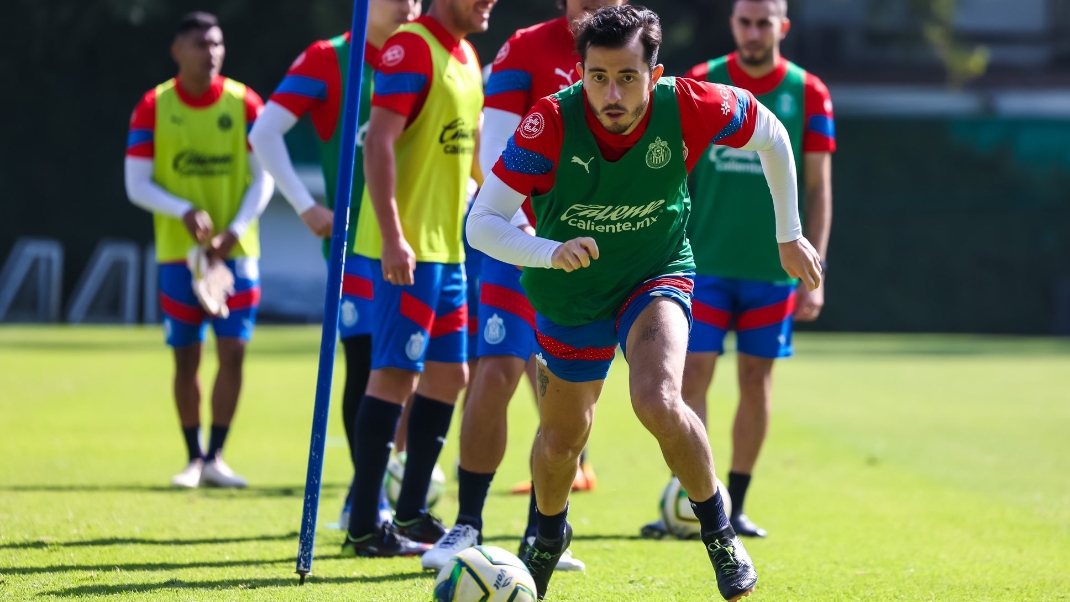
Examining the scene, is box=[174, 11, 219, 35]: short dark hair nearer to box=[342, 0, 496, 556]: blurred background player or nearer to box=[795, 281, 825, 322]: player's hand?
box=[342, 0, 496, 556]: blurred background player

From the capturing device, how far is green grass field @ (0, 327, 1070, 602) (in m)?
5.15

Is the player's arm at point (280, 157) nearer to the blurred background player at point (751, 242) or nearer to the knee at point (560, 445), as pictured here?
the blurred background player at point (751, 242)

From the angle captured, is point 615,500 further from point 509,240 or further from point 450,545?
point 509,240

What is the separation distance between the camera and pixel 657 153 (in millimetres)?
4652

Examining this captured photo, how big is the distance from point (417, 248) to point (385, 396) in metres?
0.65

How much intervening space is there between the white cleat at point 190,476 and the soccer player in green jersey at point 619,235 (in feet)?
11.5

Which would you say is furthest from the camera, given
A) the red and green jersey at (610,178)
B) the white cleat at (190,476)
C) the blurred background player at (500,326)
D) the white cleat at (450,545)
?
the white cleat at (190,476)

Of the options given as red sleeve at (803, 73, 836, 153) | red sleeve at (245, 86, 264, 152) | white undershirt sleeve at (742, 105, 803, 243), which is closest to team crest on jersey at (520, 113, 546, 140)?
white undershirt sleeve at (742, 105, 803, 243)

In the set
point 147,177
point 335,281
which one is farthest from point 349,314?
point 147,177

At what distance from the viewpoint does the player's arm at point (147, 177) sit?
805cm

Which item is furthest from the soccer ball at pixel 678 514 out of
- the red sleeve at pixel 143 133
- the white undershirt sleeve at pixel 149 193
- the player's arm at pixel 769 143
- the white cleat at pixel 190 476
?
the red sleeve at pixel 143 133

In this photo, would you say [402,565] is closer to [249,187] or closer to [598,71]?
[598,71]

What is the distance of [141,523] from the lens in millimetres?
6398

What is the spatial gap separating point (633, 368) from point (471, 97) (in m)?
1.93
